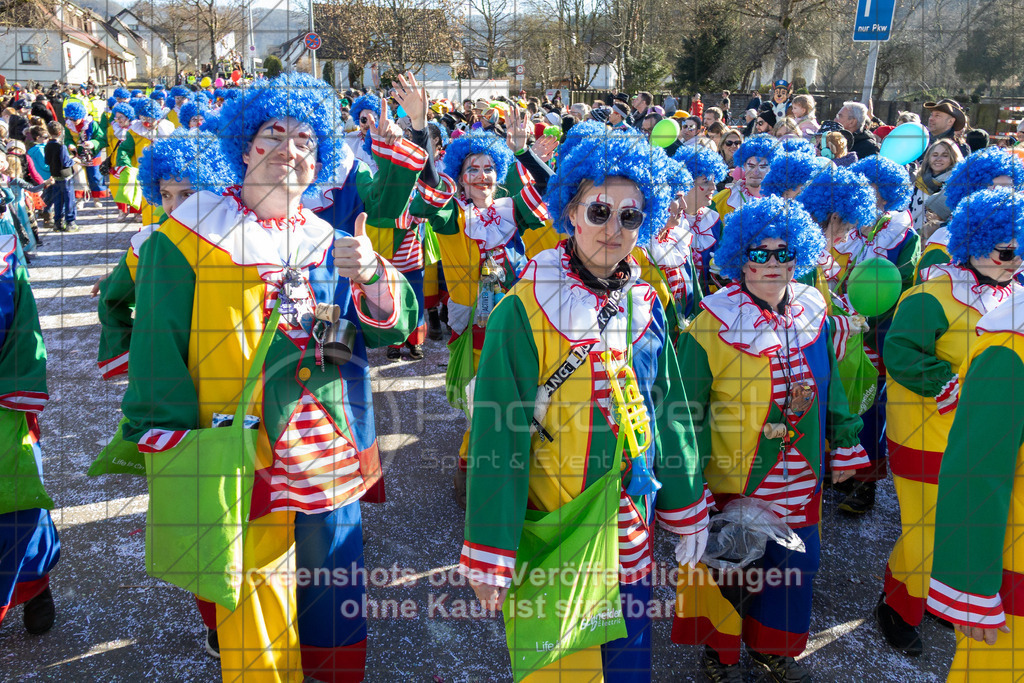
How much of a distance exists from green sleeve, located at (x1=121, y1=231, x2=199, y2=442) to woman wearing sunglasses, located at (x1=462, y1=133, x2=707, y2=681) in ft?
2.63

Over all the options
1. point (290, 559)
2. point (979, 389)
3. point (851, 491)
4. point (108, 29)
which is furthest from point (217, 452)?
point (851, 491)

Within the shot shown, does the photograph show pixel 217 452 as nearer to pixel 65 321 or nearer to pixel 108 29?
pixel 108 29

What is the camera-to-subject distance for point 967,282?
2.76 m

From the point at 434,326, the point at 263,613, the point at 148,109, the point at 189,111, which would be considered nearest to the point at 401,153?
the point at 263,613

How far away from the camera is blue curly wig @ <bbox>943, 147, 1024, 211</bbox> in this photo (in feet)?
11.6

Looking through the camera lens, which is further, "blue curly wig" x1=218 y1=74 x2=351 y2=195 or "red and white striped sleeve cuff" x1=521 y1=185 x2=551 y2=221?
"red and white striped sleeve cuff" x1=521 y1=185 x2=551 y2=221

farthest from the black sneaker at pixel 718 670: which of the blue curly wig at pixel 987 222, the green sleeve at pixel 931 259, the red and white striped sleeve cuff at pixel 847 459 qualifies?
the green sleeve at pixel 931 259

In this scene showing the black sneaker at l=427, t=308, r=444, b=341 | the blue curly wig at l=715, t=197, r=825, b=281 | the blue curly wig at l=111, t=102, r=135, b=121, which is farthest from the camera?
the blue curly wig at l=111, t=102, r=135, b=121

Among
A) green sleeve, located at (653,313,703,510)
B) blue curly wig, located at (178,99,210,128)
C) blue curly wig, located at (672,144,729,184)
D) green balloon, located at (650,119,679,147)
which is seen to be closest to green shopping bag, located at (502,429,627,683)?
green sleeve, located at (653,313,703,510)

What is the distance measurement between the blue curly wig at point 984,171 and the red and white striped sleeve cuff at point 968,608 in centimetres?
207

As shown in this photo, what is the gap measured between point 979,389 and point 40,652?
3.22 metres

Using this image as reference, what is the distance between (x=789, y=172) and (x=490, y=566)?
2953 mm

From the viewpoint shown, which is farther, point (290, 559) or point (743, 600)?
point (743, 600)

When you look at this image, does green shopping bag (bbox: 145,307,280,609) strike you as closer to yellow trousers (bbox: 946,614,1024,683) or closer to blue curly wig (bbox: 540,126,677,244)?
blue curly wig (bbox: 540,126,677,244)
